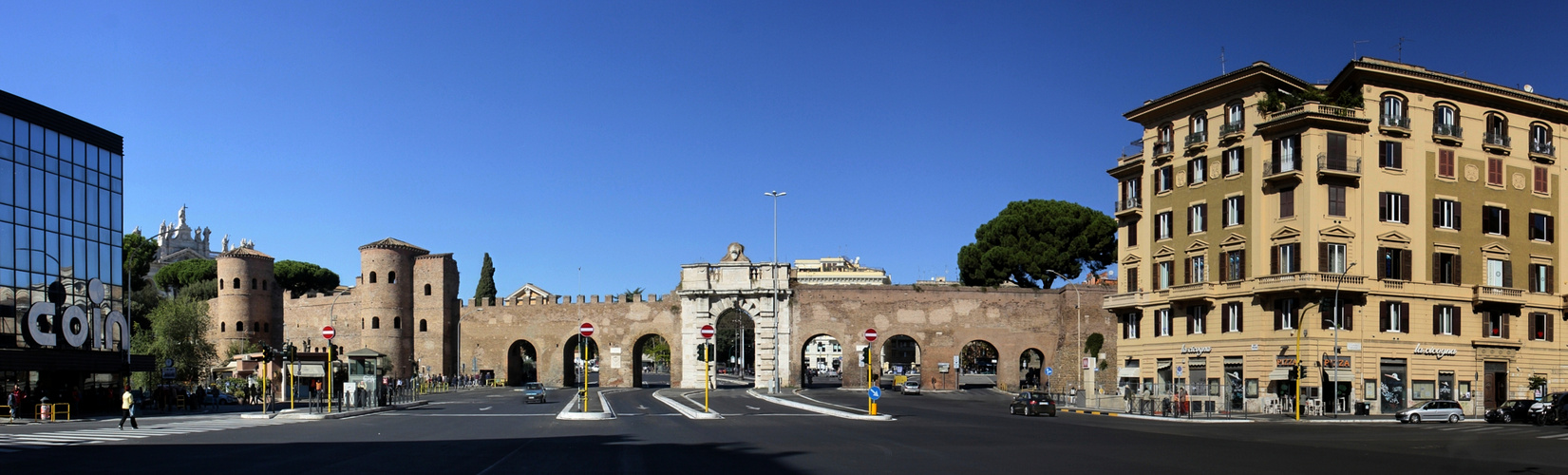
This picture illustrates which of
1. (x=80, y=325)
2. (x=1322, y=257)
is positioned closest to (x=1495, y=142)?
(x=1322, y=257)

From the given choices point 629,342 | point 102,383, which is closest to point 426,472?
point 102,383

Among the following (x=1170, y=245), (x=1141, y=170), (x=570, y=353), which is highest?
(x=1141, y=170)

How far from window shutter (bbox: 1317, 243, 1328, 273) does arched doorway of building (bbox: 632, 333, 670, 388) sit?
48621mm

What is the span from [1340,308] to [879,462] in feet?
109

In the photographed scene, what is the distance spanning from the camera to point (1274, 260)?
48.3m

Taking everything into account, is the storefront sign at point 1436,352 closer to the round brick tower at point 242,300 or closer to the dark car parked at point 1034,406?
the dark car parked at point 1034,406

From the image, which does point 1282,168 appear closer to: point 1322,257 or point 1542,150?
point 1322,257

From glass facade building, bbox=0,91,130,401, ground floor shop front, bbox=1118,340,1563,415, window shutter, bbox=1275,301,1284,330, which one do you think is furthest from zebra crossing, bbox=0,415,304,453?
window shutter, bbox=1275,301,1284,330

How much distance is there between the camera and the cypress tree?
4530 inches

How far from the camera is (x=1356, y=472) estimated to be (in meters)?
19.4

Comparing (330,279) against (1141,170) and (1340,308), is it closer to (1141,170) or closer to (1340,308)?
(1141,170)

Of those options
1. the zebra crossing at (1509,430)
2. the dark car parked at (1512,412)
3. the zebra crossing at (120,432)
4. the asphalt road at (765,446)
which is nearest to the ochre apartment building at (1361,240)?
the dark car parked at (1512,412)

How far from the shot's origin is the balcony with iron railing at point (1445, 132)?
162 feet

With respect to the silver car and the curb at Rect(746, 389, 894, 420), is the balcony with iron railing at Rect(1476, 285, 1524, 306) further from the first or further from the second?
the curb at Rect(746, 389, 894, 420)
